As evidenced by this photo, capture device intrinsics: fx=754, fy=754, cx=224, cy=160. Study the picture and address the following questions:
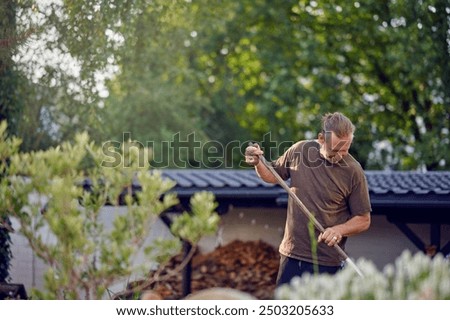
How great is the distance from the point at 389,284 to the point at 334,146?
169 centimetres

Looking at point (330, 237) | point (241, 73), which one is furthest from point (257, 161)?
point (241, 73)

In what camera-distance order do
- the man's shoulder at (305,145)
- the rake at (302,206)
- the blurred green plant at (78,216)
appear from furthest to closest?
the man's shoulder at (305,145) → the rake at (302,206) → the blurred green plant at (78,216)

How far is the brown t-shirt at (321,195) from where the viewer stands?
444 centimetres

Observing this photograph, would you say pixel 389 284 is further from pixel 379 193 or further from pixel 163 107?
pixel 163 107

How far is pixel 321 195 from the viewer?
4457 millimetres

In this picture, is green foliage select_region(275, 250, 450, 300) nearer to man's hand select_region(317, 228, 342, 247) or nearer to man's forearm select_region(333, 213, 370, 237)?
man's hand select_region(317, 228, 342, 247)

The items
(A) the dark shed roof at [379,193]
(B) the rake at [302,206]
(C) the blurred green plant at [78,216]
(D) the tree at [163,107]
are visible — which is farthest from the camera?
(D) the tree at [163,107]

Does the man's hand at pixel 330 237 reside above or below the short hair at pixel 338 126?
below

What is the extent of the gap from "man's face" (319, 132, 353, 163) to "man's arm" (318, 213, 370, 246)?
1.21ft

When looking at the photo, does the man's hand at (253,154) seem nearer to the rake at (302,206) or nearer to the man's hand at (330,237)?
the rake at (302,206)

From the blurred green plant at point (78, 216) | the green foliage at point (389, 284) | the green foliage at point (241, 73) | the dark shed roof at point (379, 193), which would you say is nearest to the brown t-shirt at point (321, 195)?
the blurred green plant at point (78, 216)

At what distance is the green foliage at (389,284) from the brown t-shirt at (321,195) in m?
1.58

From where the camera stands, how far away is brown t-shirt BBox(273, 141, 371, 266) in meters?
4.44

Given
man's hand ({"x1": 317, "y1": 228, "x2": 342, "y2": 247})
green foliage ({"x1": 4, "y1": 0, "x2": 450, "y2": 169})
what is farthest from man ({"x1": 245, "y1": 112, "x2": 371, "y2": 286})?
green foliage ({"x1": 4, "y1": 0, "x2": 450, "y2": 169})
